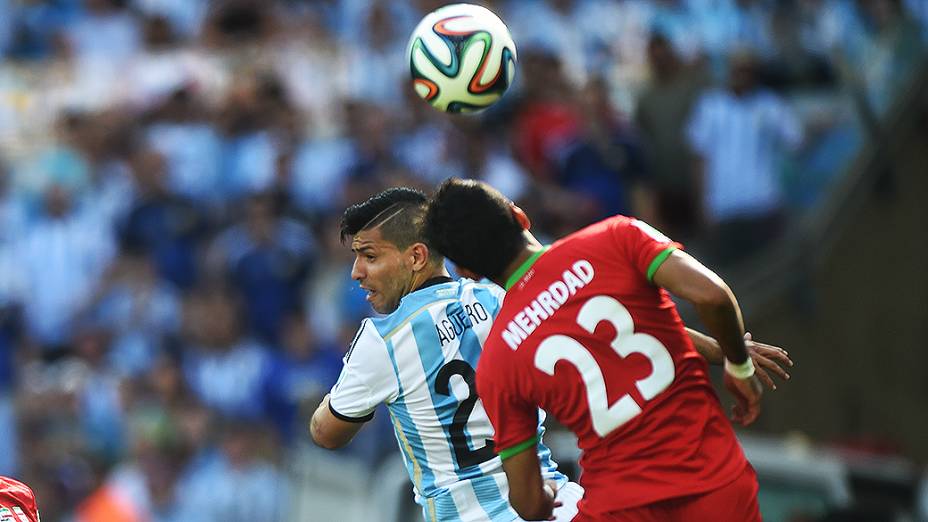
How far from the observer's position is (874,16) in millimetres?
10914

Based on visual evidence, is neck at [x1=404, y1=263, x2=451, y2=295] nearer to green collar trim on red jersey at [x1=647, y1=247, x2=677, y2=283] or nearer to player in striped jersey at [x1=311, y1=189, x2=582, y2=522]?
player in striped jersey at [x1=311, y1=189, x2=582, y2=522]

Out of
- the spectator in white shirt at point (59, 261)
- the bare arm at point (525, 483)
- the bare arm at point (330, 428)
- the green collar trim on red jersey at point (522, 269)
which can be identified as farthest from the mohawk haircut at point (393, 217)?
the spectator in white shirt at point (59, 261)

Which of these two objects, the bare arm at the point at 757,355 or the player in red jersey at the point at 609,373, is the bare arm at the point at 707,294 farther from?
the bare arm at the point at 757,355

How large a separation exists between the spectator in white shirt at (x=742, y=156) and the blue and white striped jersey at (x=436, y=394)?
610 centimetres

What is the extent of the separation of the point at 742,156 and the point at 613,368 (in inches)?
262

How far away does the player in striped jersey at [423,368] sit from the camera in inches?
205

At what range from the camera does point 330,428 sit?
527cm

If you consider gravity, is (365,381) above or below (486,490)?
Result: above

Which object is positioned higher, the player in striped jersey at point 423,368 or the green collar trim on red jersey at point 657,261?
the green collar trim on red jersey at point 657,261

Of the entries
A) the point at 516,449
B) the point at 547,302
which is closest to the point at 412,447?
the point at 516,449

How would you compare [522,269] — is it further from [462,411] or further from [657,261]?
[462,411]

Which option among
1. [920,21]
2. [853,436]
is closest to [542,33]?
[920,21]

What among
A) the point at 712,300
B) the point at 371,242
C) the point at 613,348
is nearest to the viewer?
the point at 712,300

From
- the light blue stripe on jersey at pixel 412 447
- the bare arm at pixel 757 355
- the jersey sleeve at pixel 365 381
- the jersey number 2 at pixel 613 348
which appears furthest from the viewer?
the light blue stripe on jersey at pixel 412 447
